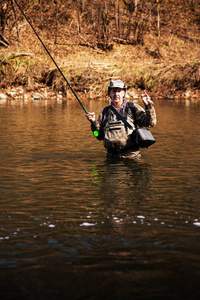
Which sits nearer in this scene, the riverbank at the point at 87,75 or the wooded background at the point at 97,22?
the riverbank at the point at 87,75

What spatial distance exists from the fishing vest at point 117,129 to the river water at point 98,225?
0.39 meters

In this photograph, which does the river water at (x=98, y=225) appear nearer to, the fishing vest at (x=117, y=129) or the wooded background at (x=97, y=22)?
the fishing vest at (x=117, y=129)

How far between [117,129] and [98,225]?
156 inches

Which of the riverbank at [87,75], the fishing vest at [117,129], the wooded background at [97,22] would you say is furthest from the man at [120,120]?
the wooded background at [97,22]

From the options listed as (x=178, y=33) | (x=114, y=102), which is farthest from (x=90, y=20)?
(x=114, y=102)

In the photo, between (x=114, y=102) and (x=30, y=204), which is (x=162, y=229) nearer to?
(x=30, y=204)

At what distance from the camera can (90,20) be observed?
3603 cm

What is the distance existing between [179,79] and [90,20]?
9.74m

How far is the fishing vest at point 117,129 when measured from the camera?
8.55 m

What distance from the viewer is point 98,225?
475cm

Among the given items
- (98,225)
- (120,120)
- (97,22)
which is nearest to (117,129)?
(120,120)

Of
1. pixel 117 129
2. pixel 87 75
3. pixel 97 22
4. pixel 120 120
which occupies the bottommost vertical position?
pixel 117 129

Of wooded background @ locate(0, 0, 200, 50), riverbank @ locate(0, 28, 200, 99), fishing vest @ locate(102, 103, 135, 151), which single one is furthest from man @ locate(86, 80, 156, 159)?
wooded background @ locate(0, 0, 200, 50)

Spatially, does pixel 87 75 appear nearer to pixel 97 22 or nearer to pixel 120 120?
pixel 97 22
